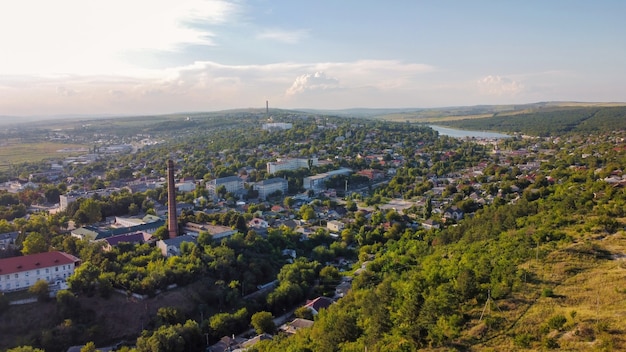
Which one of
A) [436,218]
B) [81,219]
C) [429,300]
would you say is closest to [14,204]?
[81,219]

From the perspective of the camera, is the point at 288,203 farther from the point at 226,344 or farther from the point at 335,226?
the point at 226,344

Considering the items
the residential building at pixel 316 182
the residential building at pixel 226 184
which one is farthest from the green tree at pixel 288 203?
the residential building at pixel 226 184

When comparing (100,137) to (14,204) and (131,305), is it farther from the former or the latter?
(131,305)

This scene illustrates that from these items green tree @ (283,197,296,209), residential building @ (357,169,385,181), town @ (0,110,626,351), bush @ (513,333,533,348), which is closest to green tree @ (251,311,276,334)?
town @ (0,110,626,351)

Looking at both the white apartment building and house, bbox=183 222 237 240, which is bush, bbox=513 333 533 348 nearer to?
house, bbox=183 222 237 240

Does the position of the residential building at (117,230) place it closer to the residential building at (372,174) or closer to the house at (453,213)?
the house at (453,213)
